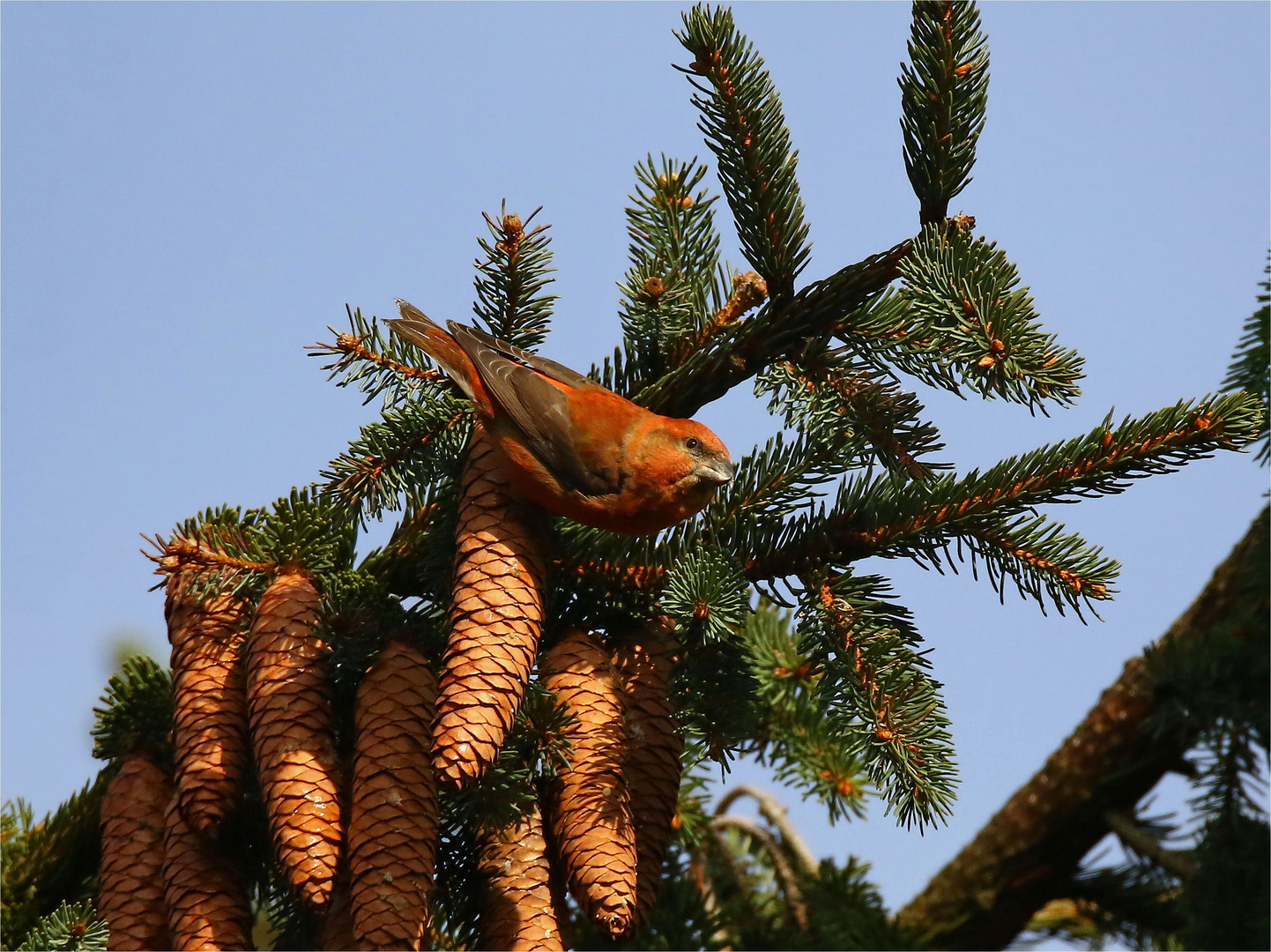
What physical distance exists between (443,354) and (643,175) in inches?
26.7

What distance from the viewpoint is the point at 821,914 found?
349cm

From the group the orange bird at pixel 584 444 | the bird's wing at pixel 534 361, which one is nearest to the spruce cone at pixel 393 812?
the orange bird at pixel 584 444

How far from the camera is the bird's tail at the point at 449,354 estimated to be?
9.27ft

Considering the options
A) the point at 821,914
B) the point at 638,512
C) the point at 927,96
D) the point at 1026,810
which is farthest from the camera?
the point at 1026,810

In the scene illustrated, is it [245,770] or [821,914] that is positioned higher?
[245,770]

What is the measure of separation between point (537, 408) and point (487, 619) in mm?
745

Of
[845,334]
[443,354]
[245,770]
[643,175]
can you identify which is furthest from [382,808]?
[643,175]

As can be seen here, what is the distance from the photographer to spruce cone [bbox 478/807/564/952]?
2.32m

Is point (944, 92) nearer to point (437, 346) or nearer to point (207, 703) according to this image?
point (437, 346)

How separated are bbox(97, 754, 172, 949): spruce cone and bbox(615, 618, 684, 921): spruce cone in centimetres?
104

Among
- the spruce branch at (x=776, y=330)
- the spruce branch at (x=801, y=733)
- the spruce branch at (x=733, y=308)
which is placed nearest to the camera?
the spruce branch at (x=776, y=330)

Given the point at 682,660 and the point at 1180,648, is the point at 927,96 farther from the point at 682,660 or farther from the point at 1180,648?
the point at 1180,648

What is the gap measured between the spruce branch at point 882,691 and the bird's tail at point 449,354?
916 mm

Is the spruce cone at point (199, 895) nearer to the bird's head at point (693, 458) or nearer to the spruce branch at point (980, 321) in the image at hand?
the bird's head at point (693, 458)
